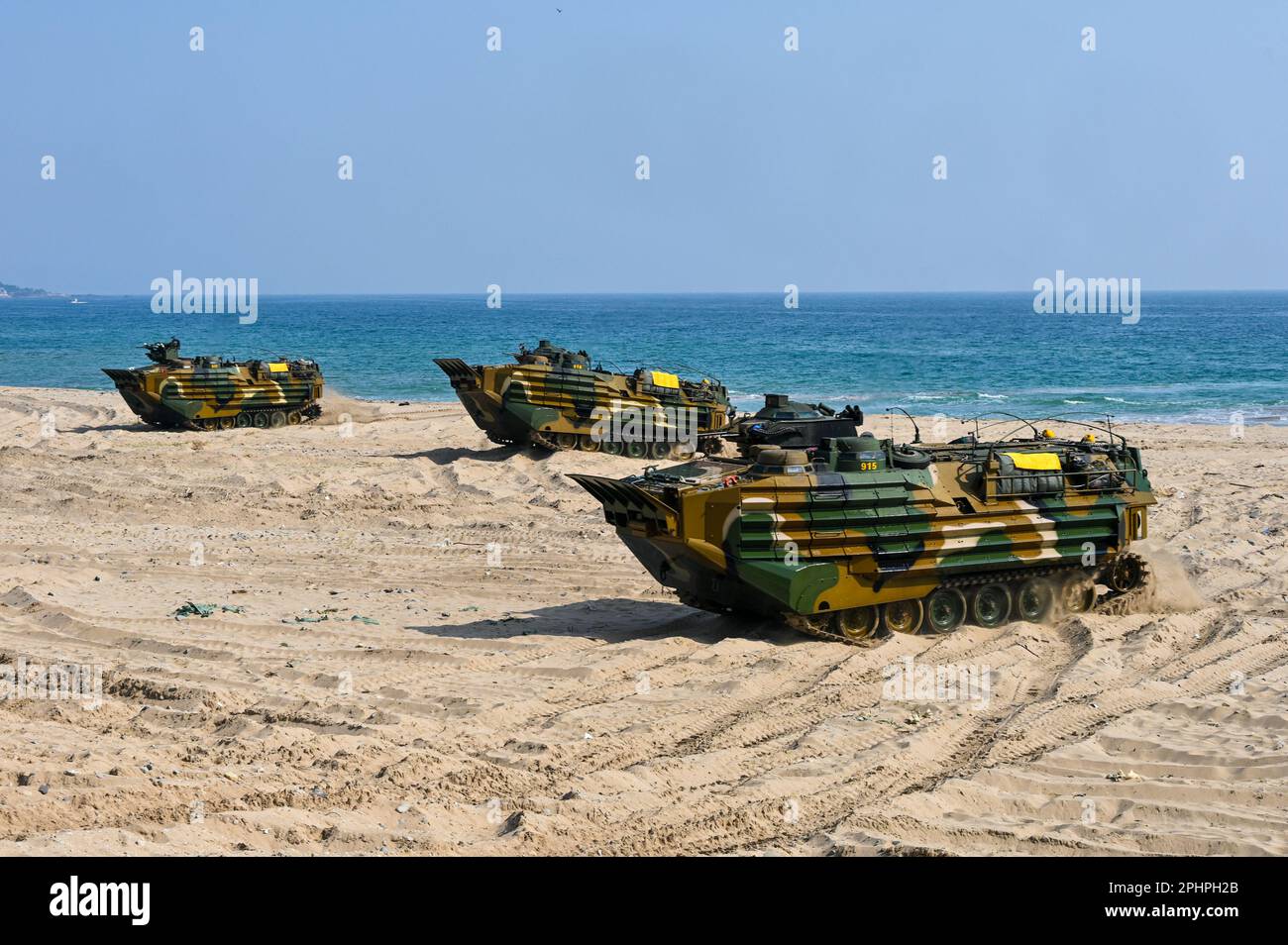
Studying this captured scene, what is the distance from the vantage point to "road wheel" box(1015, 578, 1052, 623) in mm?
14273

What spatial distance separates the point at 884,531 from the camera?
13.3m

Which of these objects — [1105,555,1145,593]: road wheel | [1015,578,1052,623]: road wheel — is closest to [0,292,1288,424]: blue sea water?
[1105,555,1145,593]: road wheel

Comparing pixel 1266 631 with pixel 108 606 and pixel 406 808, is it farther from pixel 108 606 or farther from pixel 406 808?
pixel 108 606

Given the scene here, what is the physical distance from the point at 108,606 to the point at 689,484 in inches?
236

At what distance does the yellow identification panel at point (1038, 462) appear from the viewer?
14.1 m

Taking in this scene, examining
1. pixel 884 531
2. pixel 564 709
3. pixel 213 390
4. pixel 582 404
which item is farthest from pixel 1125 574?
pixel 213 390

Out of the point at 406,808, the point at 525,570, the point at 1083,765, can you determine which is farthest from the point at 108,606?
the point at 1083,765

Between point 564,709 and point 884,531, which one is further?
point 884,531

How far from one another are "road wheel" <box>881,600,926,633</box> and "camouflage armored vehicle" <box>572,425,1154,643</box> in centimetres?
1

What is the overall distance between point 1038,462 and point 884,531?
209 cm

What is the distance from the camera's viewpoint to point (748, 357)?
6938 cm

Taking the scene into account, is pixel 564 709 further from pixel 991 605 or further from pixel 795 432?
pixel 991 605

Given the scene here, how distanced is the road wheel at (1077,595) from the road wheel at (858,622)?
225 cm

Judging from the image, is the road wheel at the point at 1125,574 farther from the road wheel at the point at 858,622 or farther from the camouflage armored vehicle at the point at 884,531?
the road wheel at the point at 858,622
